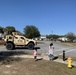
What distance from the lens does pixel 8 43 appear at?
28875 millimetres

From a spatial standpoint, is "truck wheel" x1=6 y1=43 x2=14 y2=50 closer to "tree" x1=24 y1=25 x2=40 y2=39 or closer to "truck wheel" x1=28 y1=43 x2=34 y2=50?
"truck wheel" x1=28 y1=43 x2=34 y2=50

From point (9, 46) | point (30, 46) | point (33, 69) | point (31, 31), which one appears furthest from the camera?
point (31, 31)

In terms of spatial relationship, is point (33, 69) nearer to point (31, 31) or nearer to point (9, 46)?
point (9, 46)

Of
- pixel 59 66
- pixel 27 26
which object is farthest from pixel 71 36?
pixel 59 66

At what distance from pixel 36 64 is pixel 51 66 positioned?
1071mm

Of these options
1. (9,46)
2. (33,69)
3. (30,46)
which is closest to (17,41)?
(9,46)

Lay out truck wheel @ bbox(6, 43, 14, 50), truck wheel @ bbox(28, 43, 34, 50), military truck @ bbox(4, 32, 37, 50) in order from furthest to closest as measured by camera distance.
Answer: military truck @ bbox(4, 32, 37, 50) → truck wheel @ bbox(28, 43, 34, 50) → truck wheel @ bbox(6, 43, 14, 50)

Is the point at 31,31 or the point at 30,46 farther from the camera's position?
the point at 31,31

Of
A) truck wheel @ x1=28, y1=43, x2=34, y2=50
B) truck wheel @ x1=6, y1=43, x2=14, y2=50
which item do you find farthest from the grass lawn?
truck wheel @ x1=28, y1=43, x2=34, y2=50

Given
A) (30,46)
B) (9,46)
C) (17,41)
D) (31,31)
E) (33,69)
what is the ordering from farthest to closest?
(31,31), (17,41), (30,46), (9,46), (33,69)

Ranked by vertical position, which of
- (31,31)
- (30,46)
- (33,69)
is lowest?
(33,69)

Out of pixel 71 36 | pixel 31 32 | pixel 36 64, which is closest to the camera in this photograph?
pixel 36 64

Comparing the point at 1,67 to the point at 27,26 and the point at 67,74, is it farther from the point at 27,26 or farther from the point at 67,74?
the point at 27,26

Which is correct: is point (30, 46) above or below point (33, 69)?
above
